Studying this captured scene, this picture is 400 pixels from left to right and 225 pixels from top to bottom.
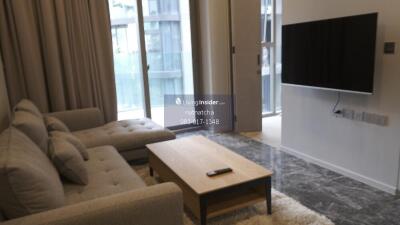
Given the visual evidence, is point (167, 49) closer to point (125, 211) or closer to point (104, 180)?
point (104, 180)

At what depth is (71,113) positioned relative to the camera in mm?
3672

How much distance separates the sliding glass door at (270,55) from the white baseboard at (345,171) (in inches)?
80.7

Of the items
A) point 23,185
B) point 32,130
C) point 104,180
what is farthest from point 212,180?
point 32,130

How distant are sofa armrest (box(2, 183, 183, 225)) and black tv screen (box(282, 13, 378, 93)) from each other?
199 centimetres

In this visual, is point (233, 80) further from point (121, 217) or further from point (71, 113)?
point (121, 217)

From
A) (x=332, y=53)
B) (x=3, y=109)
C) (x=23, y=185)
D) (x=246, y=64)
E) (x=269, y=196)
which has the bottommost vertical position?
(x=269, y=196)

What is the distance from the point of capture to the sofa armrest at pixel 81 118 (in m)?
3.62

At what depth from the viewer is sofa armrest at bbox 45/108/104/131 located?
11.9 feet

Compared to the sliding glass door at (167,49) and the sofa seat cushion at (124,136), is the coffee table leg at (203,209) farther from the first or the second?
the sliding glass door at (167,49)

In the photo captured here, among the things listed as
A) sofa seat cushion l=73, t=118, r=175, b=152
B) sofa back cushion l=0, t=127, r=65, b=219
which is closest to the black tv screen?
sofa seat cushion l=73, t=118, r=175, b=152

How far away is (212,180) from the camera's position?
7.20 feet

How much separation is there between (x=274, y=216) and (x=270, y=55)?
3.73 m

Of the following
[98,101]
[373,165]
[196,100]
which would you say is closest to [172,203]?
[373,165]

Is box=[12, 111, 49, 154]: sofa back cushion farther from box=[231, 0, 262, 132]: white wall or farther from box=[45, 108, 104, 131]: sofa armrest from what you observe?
box=[231, 0, 262, 132]: white wall
